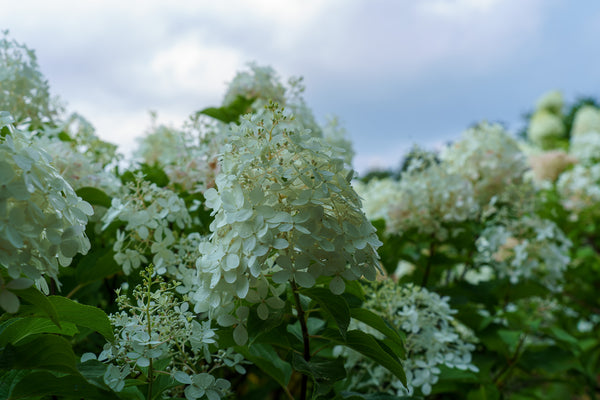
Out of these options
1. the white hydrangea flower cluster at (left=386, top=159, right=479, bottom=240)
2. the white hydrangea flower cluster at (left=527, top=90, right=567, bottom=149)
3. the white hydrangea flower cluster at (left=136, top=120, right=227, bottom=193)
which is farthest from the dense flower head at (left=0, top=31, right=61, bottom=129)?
the white hydrangea flower cluster at (left=527, top=90, right=567, bottom=149)

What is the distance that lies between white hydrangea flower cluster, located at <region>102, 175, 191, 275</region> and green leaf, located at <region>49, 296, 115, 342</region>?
246 millimetres

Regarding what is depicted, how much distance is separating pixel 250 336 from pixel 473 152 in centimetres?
158

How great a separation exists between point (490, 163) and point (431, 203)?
0.41 metres

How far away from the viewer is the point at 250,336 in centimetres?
78

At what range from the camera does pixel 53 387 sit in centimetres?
68

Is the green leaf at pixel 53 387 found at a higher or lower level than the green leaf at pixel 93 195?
lower

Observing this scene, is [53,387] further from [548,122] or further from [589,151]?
[548,122]

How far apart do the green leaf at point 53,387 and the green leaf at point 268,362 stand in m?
0.34

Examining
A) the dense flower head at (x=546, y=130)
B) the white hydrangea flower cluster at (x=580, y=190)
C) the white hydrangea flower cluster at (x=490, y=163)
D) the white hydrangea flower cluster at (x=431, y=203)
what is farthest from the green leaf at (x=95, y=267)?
the dense flower head at (x=546, y=130)

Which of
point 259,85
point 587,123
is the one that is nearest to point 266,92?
point 259,85

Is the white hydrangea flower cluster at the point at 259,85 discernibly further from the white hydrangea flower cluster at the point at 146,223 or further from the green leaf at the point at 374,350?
the green leaf at the point at 374,350

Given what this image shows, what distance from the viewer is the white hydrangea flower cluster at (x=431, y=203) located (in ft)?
5.87

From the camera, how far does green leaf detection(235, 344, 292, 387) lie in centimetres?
102

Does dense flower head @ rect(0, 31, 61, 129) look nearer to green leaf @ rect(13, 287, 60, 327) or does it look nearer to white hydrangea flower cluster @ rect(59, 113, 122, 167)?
white hydrangea flower cluster @ rect(59, 113, 122, 167)
